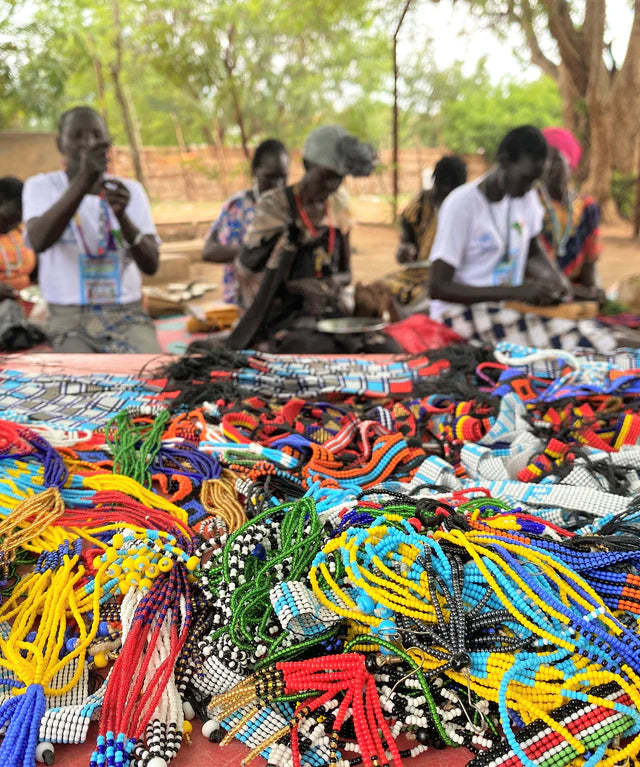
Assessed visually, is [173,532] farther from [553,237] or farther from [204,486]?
[553,237]

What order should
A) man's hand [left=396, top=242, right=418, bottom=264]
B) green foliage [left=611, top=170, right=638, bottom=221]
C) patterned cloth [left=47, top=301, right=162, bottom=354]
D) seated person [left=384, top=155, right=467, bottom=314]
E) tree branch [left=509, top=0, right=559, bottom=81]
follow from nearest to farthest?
patterned cloth [left=47, top=301, right=162, bottom=354] < seated person [left=384, top=155, right=467, bottom=314] < tree branch [left=509, top=0, right=559, bottom=81] < man's hand [left=396, top=242, right=418, bottom=264] < green foliage [left=611, top=170, right=638, bottom=221]

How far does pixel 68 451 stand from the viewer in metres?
1.48

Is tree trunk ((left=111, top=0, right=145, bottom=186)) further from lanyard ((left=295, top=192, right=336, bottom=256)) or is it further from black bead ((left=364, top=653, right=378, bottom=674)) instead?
black bead ((left=364, top=653, right=378, bottom=674))

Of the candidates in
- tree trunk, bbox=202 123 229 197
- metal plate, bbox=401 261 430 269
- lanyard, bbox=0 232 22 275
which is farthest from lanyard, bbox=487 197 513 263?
tree trunk, bbox=202 123 229 197

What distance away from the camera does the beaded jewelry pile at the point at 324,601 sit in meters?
0.82

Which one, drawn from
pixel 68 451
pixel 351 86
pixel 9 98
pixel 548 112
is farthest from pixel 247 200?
pixel 548 112

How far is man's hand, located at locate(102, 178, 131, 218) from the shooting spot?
286 cm

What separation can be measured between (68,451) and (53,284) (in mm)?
1888

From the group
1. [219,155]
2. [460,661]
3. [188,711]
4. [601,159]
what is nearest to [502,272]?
[460,661]

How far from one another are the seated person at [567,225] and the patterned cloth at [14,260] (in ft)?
10.2

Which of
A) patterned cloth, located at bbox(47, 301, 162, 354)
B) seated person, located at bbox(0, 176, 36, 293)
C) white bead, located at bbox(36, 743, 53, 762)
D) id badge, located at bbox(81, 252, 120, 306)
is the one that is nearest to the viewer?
white bead, located at bbox(36, 743, 53, 762)

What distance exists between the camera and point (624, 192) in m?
10.1

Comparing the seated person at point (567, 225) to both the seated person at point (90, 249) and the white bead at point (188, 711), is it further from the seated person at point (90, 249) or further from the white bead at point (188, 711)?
the white bead at point (188, 711)

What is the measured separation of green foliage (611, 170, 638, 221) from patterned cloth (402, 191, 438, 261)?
21.7 feet
